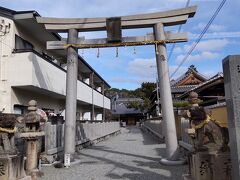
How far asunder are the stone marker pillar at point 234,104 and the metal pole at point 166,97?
20.0 ft

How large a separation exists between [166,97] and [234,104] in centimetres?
634

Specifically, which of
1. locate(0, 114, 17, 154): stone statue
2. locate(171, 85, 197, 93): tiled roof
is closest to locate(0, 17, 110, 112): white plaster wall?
locate(0, 114, 17, 154): stone statue

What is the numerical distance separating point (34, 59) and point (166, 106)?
7149mm

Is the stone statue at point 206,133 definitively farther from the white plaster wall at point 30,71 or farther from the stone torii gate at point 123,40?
the white plaster wall at point 30,71

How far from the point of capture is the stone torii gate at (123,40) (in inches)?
426

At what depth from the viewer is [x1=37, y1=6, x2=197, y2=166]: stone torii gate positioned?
10828 millimetres

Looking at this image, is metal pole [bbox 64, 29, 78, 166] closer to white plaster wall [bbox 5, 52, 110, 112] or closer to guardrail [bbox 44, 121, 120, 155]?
guardrail [bbox 44, 121, 120, 155]

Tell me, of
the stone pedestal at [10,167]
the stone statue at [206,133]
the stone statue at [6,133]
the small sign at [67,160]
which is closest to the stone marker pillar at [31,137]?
the stone pedestal at [10,167]

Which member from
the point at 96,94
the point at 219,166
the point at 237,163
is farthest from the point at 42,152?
the point at 96,94

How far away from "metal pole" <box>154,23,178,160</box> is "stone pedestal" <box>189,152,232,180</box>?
4.07 metres

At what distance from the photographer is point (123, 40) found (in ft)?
37.3

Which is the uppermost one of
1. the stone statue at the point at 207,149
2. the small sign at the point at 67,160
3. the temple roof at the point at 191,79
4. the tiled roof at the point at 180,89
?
the temple roof at the point at 191,79

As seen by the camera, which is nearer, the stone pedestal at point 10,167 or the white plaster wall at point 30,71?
A: the stone pedestal at point 10,167

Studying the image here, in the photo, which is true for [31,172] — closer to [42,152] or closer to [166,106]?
[42,152]
